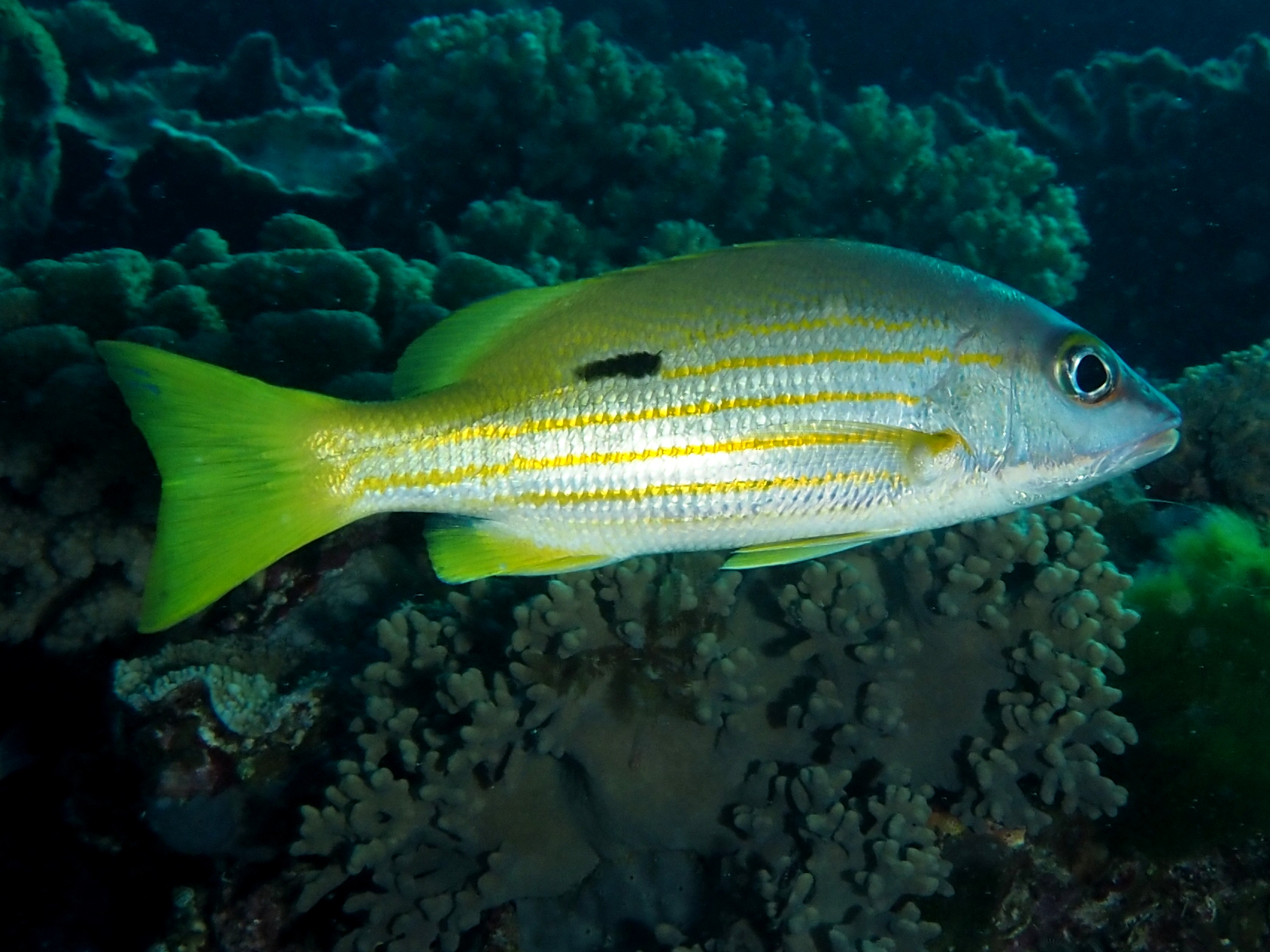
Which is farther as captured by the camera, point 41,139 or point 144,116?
point 144,116

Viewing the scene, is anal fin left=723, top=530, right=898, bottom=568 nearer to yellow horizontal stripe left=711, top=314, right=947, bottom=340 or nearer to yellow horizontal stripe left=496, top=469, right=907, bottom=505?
yellow horizontal stripe left=496, top=469, right=907, bottom=505

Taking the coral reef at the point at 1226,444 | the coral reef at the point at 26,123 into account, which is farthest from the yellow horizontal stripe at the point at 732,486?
the coral reef at the point at 26,123

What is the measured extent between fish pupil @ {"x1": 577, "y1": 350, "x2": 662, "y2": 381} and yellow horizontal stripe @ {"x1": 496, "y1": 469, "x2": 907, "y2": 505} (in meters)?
0.34

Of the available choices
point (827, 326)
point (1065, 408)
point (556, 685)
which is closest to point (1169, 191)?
point (1065, 408)

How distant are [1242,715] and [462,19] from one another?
8576mm

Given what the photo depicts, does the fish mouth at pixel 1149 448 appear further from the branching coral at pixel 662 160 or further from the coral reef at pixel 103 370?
the branching coral at pixel 662 160

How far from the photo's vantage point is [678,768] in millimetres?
2770

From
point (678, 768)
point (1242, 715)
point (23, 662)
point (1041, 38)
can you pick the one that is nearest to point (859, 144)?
point (1242, 715)

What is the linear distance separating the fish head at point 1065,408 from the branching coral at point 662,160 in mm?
5395

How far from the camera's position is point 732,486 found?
2320 millimetres

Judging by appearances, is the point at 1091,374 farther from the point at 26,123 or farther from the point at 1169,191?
the point at 26,123

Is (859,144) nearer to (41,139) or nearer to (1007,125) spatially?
(1007,125)

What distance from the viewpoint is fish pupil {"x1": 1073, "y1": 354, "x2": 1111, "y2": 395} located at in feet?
7.72

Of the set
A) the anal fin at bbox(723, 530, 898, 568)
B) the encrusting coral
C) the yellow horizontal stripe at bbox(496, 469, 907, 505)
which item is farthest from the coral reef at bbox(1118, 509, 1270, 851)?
the yellow horizontal stripe at bbox(496, 469, 907, 505)
